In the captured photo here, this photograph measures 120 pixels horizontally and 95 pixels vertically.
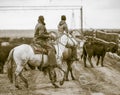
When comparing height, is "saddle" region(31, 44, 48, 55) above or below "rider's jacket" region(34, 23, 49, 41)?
below

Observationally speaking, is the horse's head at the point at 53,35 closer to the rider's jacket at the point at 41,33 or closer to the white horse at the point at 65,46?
the white horse at the point at 65,46

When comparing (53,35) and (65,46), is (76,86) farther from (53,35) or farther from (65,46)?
(53,35)

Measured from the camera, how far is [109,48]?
25797 millimetres

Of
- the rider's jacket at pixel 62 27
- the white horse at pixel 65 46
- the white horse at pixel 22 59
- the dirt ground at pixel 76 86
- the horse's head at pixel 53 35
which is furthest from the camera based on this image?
the rider's jacket at pixel 62 27

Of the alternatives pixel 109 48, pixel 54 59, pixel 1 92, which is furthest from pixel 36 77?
pixel 109 48

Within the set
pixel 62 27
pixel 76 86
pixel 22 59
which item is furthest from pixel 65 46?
pixel 22 59

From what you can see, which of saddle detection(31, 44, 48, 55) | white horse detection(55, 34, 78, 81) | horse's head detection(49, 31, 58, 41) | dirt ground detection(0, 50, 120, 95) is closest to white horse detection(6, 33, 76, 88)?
saddle detection(31, 44, 48, 55)

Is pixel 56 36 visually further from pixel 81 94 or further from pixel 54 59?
pixel 81 94

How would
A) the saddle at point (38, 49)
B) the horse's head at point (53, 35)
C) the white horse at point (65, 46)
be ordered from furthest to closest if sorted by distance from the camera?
1. the horse's head at point (53, 35)
2. the white horse at point (65, 46)
3. the saddle at point (38, 49)

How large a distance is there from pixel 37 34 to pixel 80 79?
10.5 ft

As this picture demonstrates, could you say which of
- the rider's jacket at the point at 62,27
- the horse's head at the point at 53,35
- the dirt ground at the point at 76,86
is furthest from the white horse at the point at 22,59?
the rider's jacket at the point at 62,27

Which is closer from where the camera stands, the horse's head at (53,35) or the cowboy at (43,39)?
the cowboy at (43,39)

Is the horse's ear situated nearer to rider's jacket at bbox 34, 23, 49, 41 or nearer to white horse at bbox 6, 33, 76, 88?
rider's jacket at bbox 34, 23, 49, 41

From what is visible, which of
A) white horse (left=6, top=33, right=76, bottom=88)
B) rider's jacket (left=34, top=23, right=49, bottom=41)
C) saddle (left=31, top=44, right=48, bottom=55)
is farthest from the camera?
rider's jacket (left=34, top=23, right=49, bottom=41)
